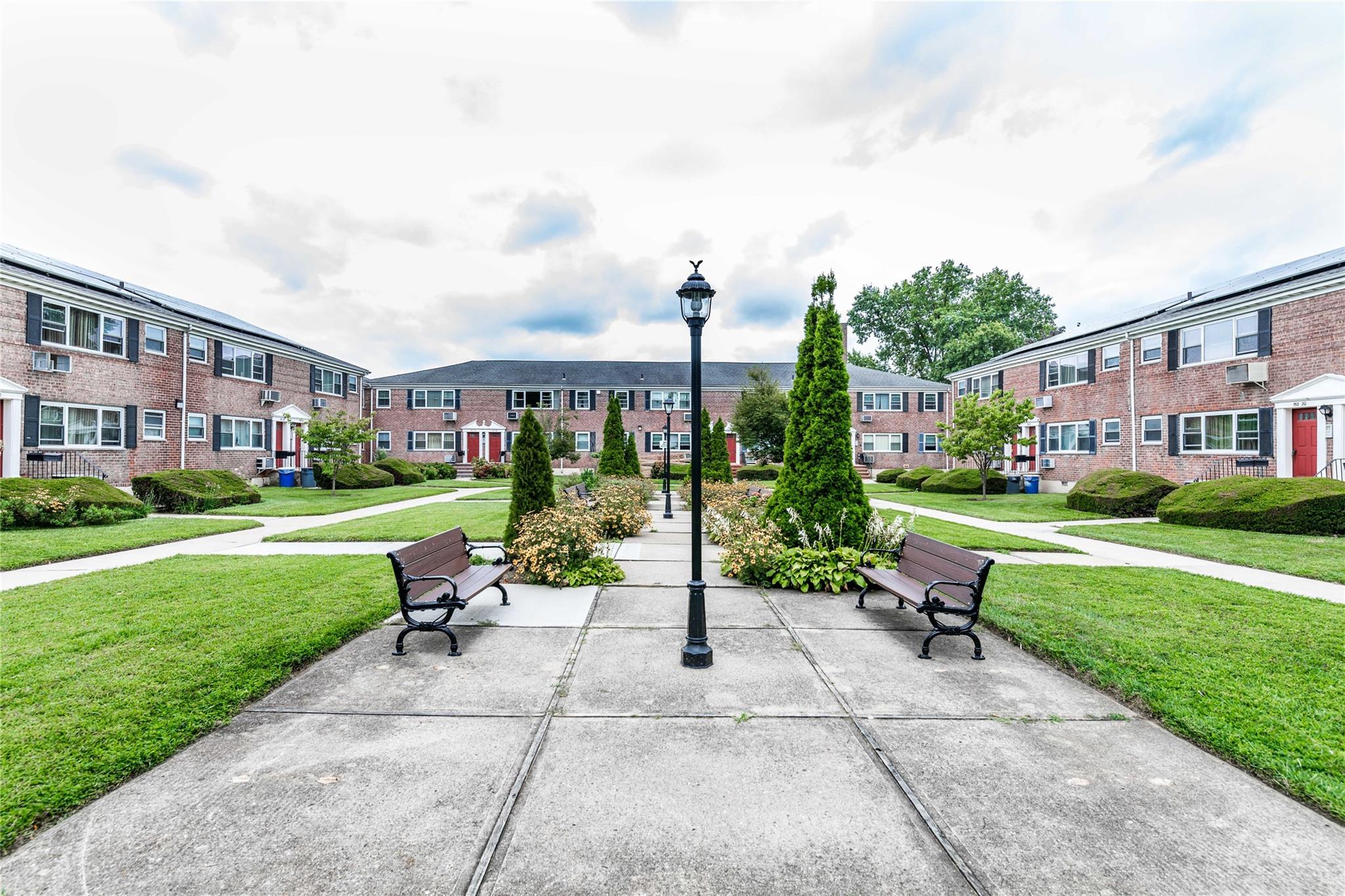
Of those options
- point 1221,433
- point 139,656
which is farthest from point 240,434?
point 1221,433

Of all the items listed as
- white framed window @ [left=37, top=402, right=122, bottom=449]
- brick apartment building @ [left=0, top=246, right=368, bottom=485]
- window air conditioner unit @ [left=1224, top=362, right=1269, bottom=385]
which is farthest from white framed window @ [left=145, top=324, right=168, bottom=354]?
window air conditioner unit @ [left=1224, top=362, right=1269, bottom=385]

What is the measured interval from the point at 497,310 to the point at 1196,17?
33680 mm

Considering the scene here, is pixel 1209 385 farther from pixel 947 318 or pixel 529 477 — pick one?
pixel 947 318

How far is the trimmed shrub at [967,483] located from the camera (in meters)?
23.9

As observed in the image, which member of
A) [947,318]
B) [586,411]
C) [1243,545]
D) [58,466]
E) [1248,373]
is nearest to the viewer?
[1243,545]

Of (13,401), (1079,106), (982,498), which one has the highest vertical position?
(1079,106)

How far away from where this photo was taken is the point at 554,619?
19.1 ft

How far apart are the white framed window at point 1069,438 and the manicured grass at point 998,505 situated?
8.20 feet

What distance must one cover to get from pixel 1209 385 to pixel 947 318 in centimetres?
3483

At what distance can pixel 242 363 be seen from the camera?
954 inches

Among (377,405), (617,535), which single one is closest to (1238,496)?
(617,535)

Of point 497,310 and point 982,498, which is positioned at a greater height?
point 497,310

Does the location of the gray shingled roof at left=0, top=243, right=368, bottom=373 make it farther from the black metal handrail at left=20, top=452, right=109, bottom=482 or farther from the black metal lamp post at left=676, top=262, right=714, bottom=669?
the black metal lamp post at left=676, top=262, right=714, bottom=669

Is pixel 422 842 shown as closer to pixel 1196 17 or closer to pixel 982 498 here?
pixel 1196 17
